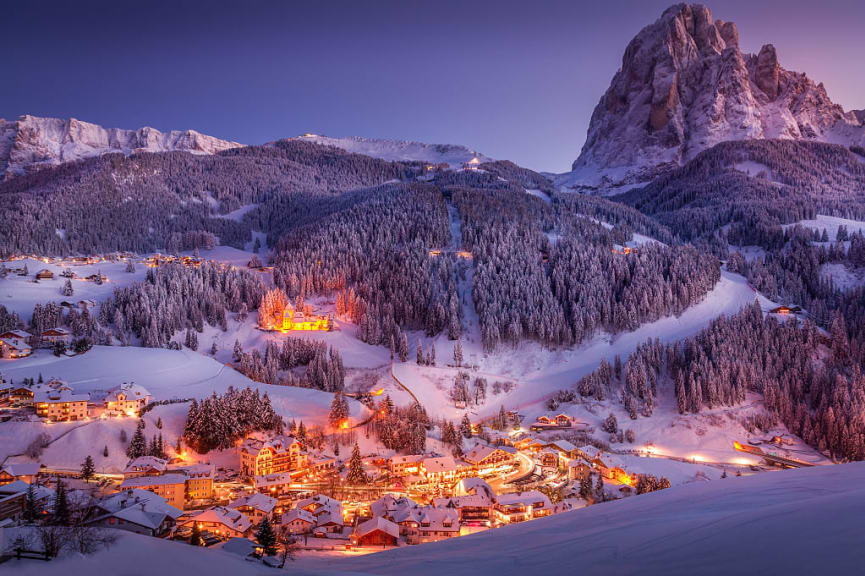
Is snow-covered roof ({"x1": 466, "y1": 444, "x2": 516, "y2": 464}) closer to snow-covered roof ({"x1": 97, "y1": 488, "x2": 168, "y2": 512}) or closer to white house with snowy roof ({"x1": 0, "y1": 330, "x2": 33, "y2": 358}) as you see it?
snow-covered roof ({"x1": 97, "y1": 488, "x2": 168, "y2": 512})

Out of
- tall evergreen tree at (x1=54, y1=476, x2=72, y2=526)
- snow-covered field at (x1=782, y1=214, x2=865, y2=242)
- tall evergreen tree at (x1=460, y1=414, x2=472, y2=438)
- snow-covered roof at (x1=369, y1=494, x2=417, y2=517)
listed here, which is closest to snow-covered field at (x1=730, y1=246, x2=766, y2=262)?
snow-covered field at (x1=782, y1=214, x2=865, y2=242)

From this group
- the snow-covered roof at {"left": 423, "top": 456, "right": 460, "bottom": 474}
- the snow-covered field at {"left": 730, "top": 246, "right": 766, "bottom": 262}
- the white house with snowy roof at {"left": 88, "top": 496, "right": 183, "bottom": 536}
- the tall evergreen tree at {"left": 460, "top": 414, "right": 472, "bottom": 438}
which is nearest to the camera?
the white house with snowy roof at {"left": 88, "top": 496, "right": 183, "bottom": 536}

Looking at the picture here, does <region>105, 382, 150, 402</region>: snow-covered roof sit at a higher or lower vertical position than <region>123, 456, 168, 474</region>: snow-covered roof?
higher

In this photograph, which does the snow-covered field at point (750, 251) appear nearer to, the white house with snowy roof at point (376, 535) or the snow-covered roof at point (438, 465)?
the snow-covered roof at point (438, 465)

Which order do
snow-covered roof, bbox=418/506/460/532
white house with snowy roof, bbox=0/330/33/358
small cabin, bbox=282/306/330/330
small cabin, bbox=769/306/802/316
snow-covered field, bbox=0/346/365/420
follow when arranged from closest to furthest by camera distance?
snow-covered roof, bbox=418/506/460/532
snow-covered field, bbox=0/346/365/420
white house with snowy roof, bbox=0/330/33/358
small cabin, bbox=769/306/802/316
small cabin, bbox=282/306/330/330

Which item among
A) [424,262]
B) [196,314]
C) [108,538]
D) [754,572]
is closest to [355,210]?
[424,262]

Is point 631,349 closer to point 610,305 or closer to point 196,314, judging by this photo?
point 610,305
